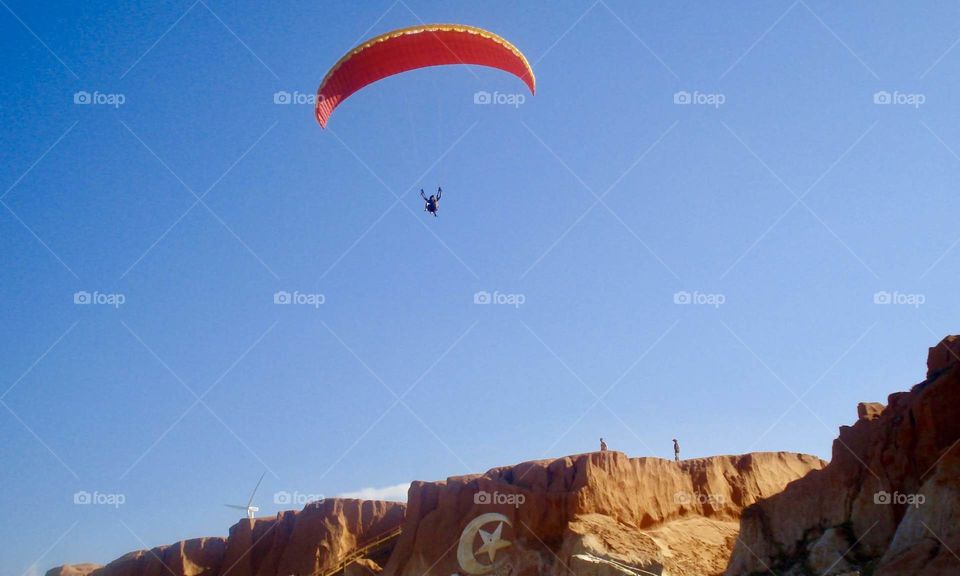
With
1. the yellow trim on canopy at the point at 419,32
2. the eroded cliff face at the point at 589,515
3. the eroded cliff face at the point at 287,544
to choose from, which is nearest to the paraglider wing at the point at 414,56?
the yellow trim on canopy at the point at 419,32

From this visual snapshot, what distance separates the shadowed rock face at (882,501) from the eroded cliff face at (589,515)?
3426 millimetres

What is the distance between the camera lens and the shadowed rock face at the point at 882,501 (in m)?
21.5

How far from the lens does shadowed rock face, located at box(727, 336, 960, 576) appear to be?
21531 mm

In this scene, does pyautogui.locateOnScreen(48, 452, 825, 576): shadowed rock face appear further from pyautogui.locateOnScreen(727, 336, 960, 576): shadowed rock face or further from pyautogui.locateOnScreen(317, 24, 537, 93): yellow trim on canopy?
pyautogui.locateOnScreen(317, 24, 537, 93): yellow trim on canopy

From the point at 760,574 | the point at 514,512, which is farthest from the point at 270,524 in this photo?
the point at 760,574

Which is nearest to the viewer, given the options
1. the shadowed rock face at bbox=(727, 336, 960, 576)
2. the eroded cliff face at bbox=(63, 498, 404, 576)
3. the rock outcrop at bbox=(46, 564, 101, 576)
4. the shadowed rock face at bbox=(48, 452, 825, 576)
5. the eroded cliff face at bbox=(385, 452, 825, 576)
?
the shadowed rock face at bbox=(727, 336, 960, 576)

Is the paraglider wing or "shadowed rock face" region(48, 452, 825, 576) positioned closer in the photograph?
the paraglider wing

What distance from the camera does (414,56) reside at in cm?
2538

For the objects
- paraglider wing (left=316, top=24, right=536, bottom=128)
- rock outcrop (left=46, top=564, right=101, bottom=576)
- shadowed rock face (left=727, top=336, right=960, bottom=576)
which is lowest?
shadowed rock face (left=727, top=336, right=960, bottom=576)

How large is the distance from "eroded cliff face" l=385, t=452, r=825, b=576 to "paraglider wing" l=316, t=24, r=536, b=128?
1955 centimetres

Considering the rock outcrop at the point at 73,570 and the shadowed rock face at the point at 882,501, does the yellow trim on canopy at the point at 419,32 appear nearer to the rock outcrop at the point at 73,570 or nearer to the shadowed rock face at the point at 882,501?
the shadowed rock face at the point at 882,501

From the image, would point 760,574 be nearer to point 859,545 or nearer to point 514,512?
point 859,545

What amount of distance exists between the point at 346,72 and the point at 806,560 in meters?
23.8

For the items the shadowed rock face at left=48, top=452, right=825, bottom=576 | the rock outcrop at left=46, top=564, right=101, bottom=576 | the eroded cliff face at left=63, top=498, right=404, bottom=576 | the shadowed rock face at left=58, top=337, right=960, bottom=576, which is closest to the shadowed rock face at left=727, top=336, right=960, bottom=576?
the shadowed rock face at left=58, top=337, right=960, bottom=576
